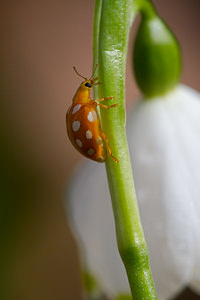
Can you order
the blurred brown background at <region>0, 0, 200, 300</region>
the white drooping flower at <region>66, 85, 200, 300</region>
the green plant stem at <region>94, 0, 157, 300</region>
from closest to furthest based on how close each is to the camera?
the green plant stem at <region>94, 0, 157, 300</region>
the white drooping flower at <region>66, 85, 200, 300</region>
the blurred brown background at <region>0, 0, 200, 300</region>

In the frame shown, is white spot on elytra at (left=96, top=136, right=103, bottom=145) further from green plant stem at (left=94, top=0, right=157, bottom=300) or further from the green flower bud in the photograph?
the green flower bud

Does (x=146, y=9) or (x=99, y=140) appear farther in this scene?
(x=146, y=9)

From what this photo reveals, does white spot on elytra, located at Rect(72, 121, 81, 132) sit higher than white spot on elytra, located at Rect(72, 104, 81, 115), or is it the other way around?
white spot on elytra, located at Rect(72, 104, 81, 115)

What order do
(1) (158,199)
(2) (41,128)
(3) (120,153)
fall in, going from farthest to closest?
(2) (41,128) → (1) (158,199) → (3) (120,153)

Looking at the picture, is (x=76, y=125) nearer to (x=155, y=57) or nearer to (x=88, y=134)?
(x=88, y=134)

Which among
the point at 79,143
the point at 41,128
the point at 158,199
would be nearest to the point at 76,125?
the point at 79,143

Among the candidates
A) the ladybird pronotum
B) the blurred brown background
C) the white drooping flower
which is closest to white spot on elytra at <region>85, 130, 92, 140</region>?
the ladybird pronotum
